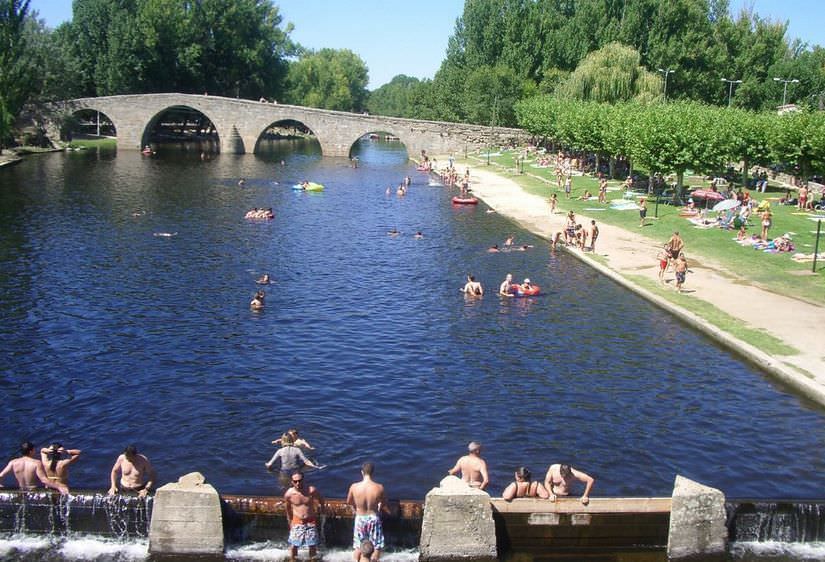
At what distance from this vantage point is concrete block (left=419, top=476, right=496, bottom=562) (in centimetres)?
1562

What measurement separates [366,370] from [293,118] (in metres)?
82.6

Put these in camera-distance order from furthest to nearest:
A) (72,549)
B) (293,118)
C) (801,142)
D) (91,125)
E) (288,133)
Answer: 1. (288,133)
2. (91,125)
3. (293,118)
4. (801,142)
5. (72,549)

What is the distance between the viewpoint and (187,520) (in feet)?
52.1

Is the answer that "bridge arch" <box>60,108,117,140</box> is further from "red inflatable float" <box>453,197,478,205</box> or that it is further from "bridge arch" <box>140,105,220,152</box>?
"red inflatable float" <box>453,197,478,205</box>

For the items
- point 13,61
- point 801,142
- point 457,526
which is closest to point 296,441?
point 457,526

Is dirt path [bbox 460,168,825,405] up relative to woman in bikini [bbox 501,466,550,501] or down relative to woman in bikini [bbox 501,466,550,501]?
up

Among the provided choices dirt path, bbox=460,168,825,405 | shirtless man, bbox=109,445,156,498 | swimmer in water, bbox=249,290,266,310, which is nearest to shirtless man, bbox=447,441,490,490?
shirtless man, bbox=109,445,156,498

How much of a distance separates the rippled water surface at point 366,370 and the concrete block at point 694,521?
316 cm

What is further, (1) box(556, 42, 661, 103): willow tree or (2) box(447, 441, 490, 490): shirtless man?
(1) box(556, 42, 661, 103): willow tree

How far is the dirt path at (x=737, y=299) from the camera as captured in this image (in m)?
26.1

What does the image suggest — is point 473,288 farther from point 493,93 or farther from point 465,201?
point 493,93

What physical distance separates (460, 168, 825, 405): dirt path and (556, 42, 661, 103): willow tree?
38.9 m

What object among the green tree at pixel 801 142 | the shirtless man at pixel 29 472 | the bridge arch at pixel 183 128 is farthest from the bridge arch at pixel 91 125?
the shirtless man at pixel 29 472

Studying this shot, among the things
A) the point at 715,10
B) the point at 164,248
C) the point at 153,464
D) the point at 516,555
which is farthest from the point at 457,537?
the point at 715,10
